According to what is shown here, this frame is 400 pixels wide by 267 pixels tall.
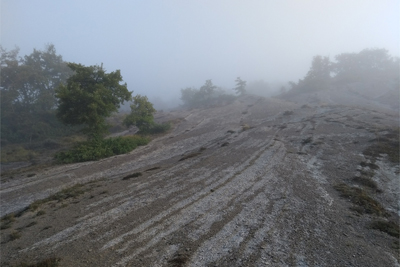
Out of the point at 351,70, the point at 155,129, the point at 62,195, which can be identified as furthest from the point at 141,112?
the point at 351,70

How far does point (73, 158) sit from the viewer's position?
30.1 meters

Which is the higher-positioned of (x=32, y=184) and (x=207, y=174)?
(x=32, y=184)

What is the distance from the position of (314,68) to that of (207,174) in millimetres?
113449

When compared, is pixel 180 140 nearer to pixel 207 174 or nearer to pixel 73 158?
pixel 73 158

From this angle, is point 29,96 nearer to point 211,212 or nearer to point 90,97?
point 90,97

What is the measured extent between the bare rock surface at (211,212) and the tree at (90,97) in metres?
7.23

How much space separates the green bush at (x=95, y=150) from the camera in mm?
30417

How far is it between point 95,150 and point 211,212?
890 inches

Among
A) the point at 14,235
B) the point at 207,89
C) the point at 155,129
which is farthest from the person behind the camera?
the point at 207,89

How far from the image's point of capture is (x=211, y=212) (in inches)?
564

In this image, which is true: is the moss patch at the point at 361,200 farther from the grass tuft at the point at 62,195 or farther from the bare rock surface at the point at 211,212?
the grass tuft at the point at 62,195

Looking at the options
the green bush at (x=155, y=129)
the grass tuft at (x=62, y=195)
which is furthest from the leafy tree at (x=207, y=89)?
the grass tuft at (x=62, y=195)

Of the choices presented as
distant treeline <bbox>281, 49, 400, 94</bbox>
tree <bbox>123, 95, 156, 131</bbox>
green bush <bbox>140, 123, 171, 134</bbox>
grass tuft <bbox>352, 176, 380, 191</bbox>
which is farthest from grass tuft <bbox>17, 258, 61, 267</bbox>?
distant treeline <bbox>281, 49, 400, 94</bbox>

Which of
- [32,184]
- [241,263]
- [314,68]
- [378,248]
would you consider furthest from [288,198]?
[314,68]
